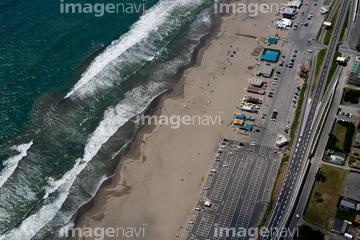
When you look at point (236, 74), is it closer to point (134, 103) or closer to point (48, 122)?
point (134, 103)

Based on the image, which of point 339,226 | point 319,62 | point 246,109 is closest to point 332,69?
point 319,62

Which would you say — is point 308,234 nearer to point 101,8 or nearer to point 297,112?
point 297,112

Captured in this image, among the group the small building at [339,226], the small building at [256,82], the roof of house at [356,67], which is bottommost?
the small building at [339,226]

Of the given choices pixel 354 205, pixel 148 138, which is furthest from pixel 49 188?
pixel 354 205

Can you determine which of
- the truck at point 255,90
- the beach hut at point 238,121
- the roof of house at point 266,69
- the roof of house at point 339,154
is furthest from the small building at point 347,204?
the roof of house at point 266,69

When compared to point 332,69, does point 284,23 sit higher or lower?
higher

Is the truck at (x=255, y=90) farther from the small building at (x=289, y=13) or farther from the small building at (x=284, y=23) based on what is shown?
the small building at (x=289, y=13)
